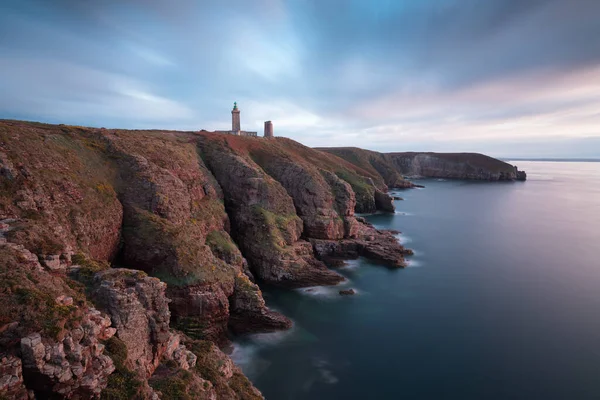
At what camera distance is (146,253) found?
2758 cm

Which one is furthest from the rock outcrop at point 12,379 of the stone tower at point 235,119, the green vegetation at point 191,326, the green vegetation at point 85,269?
the stone tower at point 235,119

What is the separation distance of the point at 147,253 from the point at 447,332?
2905 centimetres

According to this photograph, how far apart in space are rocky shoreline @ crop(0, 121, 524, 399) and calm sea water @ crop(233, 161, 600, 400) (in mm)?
3870

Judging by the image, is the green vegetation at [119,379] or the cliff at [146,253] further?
the green vegetation at [119,379]

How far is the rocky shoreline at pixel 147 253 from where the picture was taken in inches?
475

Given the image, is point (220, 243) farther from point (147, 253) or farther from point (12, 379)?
point (12, 379)

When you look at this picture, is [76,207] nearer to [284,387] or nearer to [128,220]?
[128,220]

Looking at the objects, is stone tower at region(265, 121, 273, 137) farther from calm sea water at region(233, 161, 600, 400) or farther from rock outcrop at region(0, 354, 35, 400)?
rock outcrop at region(0, 354, 35, 400)

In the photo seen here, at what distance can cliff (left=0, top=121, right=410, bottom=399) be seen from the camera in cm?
1207

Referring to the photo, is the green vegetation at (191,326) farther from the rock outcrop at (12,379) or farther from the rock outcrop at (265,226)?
the rock outcrop at (12,379)

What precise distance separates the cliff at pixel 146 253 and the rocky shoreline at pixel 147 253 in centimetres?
9

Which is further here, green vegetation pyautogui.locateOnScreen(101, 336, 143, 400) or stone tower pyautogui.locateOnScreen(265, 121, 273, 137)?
stone tower pyautogui.locateOnScreen(265, 121, 273, 137)

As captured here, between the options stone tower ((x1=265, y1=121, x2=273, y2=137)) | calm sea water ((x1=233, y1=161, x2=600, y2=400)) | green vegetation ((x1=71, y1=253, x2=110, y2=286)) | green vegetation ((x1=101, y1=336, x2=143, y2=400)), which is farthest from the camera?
stone tower ((x1=265, y1=121, x2=273, y2=137))

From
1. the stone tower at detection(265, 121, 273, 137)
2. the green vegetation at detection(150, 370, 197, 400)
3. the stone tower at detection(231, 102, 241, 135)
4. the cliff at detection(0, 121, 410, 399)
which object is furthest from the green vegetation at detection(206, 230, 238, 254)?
the stone tower at detection(265, 121, 273, 137)
